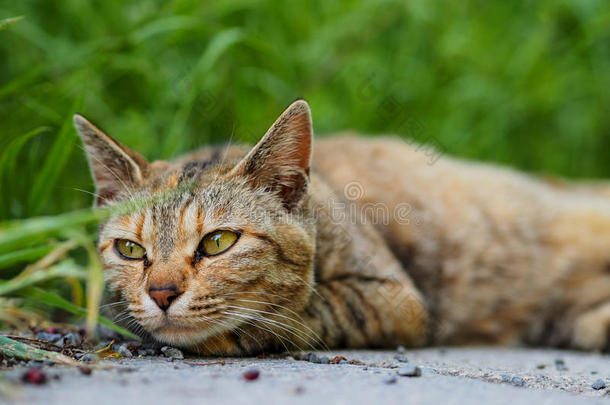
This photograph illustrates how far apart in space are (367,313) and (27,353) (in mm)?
1381

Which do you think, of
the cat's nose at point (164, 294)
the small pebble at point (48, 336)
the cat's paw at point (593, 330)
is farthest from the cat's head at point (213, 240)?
the cat's paw at point (593, 330)

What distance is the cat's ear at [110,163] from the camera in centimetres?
237

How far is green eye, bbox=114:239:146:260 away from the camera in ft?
7.28

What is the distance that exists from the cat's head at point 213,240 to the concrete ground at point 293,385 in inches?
6.0

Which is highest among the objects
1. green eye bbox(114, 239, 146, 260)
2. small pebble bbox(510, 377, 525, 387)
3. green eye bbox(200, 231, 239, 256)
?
green eye bbox(200, 231, 239, 256)

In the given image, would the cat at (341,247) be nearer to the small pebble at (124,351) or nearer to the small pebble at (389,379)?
the small pebble at (124,351)

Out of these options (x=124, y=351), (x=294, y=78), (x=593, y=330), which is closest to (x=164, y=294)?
(x=124, y=351)

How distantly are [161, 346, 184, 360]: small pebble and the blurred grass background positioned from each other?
2.11ft

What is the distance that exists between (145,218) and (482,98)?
321cm

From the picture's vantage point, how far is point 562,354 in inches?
119

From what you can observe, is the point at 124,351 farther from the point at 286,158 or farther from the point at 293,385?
the point at 286,158

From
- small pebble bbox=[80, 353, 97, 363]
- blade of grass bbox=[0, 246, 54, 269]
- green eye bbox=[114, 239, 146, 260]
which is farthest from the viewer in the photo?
green eye bbox=[114, 239, 146, 260]

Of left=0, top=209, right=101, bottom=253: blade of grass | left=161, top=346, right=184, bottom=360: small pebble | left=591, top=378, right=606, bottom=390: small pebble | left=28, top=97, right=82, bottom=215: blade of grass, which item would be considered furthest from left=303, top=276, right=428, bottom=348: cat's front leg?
left=28, top=97, right=82, bottom=215: blade of grass

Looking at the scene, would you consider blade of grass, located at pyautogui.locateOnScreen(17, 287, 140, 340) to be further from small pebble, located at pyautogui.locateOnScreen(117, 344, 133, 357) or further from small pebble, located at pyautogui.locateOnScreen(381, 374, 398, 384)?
small pebble, located at pyautogui.locateOnScreen(381, 374, 398, 384)
